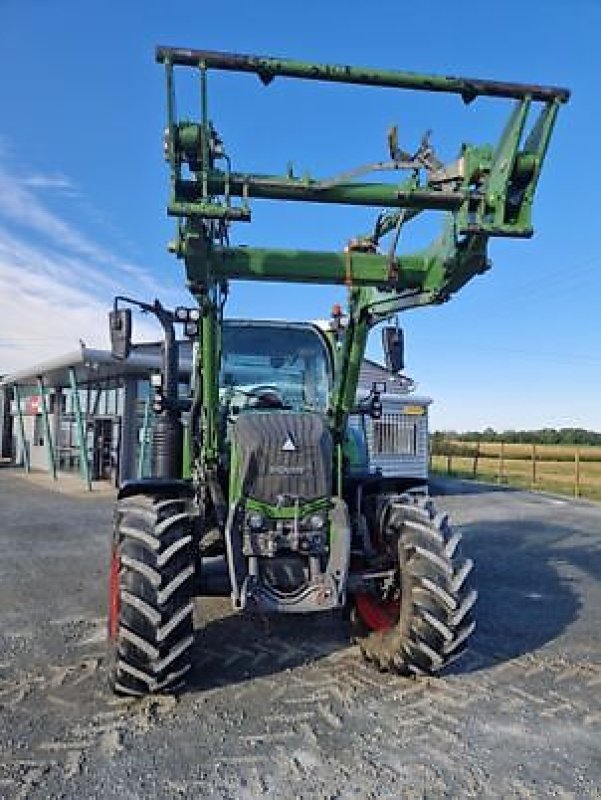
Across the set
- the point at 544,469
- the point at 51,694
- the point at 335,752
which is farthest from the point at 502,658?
the point at 544,469

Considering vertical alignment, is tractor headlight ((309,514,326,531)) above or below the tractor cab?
below

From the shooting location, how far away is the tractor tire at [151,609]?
3.93 m

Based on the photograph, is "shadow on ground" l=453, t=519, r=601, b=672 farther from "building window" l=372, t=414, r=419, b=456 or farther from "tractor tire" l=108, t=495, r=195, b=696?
"building window" l=372, t=414, r=419, b=456

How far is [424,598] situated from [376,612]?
829mm

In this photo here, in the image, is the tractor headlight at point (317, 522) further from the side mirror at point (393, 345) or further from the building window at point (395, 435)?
the building window at point (395, 435)

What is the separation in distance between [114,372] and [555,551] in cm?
1246

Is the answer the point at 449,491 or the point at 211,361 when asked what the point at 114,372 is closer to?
the point at 449,491

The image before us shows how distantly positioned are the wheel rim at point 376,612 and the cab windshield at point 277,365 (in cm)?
146

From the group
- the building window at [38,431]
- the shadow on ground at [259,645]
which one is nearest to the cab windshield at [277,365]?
the shadow on ground at [259,645]

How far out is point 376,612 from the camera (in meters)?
5.00

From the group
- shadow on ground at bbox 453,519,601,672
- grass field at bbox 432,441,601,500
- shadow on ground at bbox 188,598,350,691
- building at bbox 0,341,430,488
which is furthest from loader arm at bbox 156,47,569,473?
grass field at bbox 432,441,601,500

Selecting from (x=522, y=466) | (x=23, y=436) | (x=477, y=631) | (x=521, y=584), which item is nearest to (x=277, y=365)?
(x=477, y=631)

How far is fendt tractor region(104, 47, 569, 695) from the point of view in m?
3.59

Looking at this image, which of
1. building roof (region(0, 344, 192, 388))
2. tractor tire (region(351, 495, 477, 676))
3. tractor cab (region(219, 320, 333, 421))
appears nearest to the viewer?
tractor tire (region(351, 495, 477, 676))
